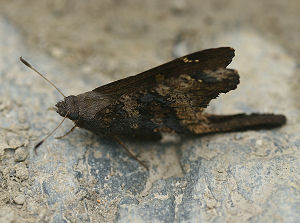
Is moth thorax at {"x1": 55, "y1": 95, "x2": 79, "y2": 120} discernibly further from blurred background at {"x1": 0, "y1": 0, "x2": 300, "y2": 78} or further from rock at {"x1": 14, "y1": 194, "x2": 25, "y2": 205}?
blurred background at {"x1": 0, "y1": 0, "x2": 300, "y2": 78}

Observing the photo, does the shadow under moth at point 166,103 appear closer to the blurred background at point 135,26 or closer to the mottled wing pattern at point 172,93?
the mottled wing pattern at point 172,93

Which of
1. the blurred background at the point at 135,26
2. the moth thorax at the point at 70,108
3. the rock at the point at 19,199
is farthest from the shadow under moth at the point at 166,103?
the blurred background at the point at 135,26

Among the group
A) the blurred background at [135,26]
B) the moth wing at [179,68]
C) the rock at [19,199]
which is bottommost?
the rock at [19,199]

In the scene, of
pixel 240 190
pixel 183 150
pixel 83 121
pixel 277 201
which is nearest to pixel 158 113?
pixel 183 150

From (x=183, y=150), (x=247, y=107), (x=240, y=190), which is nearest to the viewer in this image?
(x=240, y=190)

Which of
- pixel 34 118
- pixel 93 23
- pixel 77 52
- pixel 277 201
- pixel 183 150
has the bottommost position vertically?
pixel 277 201

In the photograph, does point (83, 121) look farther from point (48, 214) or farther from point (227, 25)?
point (227, 25)

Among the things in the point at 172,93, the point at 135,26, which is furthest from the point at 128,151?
the point at 135,26
